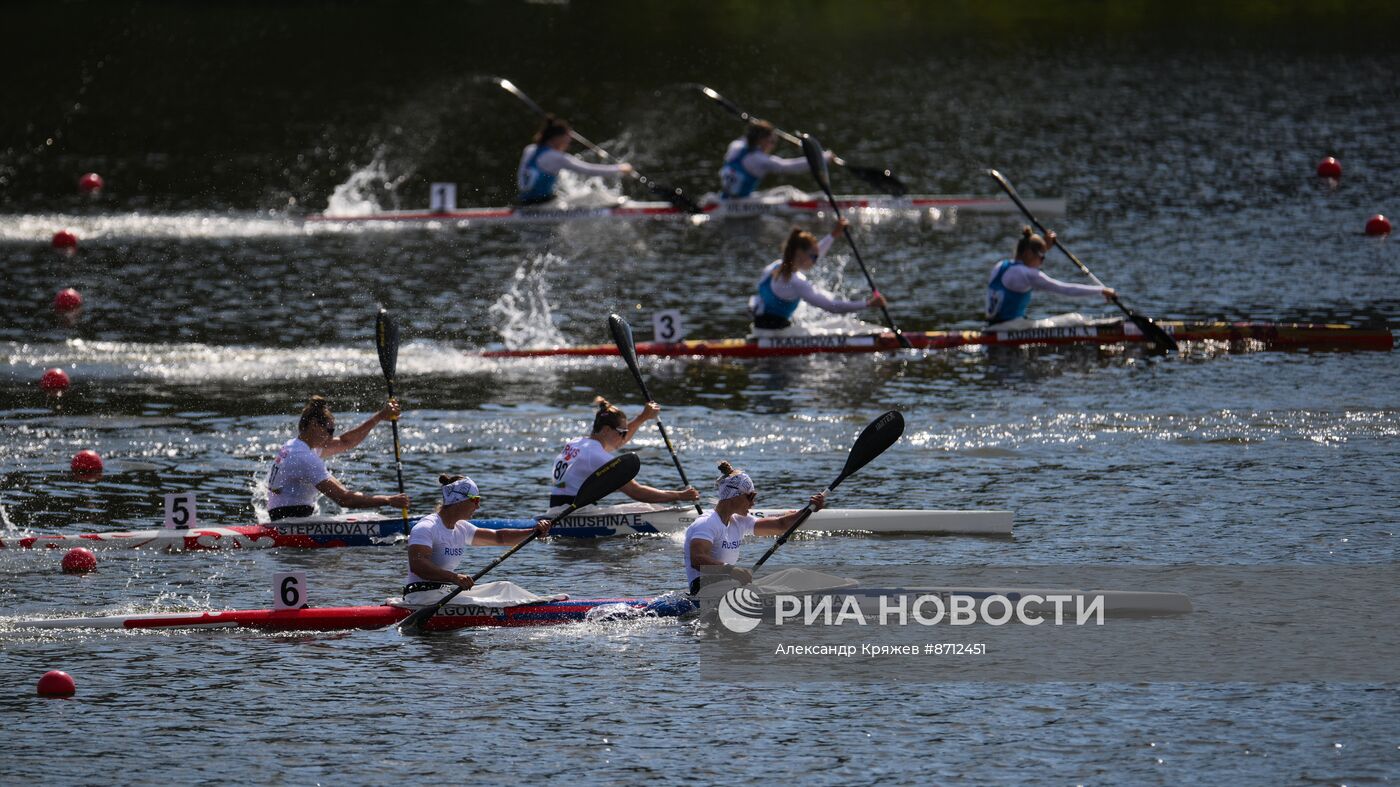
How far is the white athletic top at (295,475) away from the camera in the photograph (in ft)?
75.4

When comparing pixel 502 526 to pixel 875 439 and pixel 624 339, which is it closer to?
pixel 624 339

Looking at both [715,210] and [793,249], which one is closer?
[793,249]

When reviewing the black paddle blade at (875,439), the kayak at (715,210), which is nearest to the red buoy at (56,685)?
the black paddle blade at (875,439)

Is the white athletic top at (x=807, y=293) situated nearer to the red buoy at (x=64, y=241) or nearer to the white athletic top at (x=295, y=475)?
the white athletic top at (x=295, y=475)

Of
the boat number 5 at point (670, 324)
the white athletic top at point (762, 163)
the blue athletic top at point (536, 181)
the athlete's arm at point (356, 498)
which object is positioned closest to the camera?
the athlete's arm at point (356, 498)

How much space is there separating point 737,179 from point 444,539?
25.8m

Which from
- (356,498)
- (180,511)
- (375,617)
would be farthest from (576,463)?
(180,511)

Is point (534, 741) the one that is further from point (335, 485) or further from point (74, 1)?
point (74, 1)

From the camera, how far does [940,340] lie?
110 feet

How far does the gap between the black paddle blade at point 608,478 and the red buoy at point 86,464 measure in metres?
8.43

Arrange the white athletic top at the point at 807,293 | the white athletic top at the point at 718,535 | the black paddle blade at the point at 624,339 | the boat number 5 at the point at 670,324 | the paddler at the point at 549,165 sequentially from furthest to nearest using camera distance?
1. the paddler at the point at 549,165
2. the boat number 5 at the point at 670,324
3. the white athletic top at the point at 807,293
4. the black paddle blade at the point at 624,339
5. the white athletic top at the point at 718,535

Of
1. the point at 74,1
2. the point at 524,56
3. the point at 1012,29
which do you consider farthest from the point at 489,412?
the point at 74,1

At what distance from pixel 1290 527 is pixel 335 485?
35.4ft

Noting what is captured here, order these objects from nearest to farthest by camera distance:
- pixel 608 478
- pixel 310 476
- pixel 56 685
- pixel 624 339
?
pixel 56 685 < pixel 608 478 < pixel 310 476 < pixel 624 339
